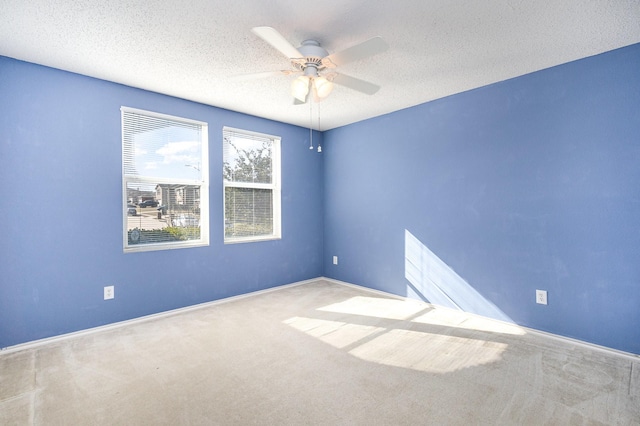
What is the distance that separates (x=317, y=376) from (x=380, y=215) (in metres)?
2.58

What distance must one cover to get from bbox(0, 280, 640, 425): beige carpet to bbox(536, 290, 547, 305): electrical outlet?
34 centimetres

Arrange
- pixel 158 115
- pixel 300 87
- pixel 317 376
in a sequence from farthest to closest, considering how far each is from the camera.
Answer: pixel 158 115 → pixel 300 87 → pixel 317 376

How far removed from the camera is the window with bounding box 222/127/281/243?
160 inches

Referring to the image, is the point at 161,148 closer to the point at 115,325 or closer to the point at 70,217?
the point at 70,217

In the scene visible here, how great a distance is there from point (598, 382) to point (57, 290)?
4.32 meters

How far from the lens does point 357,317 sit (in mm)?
3328

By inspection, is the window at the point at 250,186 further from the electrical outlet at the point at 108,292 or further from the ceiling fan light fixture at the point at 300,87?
the ceiling fan light fixture at the point at 300,87

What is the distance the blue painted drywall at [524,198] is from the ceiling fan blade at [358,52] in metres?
1.91

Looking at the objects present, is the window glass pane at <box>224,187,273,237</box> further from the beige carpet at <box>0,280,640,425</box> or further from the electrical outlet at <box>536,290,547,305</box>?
the electrical outlet at <box>536,290,547,305</box>

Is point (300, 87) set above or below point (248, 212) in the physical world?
above

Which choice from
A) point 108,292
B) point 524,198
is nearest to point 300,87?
point 524,198

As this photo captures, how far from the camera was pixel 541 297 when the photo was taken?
2873mm

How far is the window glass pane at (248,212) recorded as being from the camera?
407cm

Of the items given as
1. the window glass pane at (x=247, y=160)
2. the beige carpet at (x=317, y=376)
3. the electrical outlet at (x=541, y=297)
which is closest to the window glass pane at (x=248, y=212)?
the window glass pane at (x=247, y=160)
